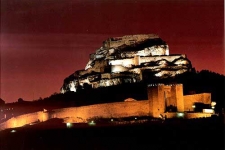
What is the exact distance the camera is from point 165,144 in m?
26.5

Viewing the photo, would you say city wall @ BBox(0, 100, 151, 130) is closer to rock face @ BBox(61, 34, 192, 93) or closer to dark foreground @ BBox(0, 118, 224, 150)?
dark foreground @ BBox(0, 118, 224, 150)

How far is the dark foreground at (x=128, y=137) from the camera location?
26391mm

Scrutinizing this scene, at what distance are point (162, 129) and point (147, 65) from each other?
105ft

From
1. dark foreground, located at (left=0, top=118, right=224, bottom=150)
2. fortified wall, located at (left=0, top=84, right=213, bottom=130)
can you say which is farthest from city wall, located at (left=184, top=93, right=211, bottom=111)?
dark foreground, located at (left=0, top=118, right=224, bottom=150)

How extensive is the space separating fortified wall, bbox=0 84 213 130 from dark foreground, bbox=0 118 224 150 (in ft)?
9.68

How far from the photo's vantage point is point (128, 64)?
64.3 meters

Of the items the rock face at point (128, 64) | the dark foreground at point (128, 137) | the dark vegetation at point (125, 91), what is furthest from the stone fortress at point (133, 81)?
the dark foreground at point (128, 137)

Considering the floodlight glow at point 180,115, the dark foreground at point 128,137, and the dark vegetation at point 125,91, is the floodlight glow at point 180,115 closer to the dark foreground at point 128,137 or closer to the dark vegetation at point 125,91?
the dark foreground at point 128,137

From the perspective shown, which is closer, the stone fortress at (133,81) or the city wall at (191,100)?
the stone fortress at (133,81)

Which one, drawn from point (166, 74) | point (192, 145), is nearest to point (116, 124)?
point (192, 145)

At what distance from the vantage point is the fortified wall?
36031 mm

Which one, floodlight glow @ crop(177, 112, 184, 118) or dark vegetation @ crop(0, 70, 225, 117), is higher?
dark vegetation @ crop(0, 70, 225, 117)

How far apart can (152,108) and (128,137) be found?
7.96m

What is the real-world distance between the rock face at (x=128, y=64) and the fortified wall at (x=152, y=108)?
66.4ft
